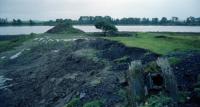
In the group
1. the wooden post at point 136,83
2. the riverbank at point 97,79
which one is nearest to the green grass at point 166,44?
the riverbank at point 97,79

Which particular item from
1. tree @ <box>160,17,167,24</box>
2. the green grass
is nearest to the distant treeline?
tree @ <box>160,17,167,24</box>

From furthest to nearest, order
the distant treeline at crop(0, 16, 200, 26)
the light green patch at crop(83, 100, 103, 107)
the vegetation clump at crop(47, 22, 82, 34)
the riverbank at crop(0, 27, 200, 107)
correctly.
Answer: the distant treeline at crop(0, 16, 200, 26), the vegetation clump at crop(47, 22, 82, 34), the light green patch at crop(83, 100, 103, 107), the riverbank at crop(0, 27, 200, 107)

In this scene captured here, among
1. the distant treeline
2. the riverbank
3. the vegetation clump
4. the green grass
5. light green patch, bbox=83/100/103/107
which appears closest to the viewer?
the riverbank

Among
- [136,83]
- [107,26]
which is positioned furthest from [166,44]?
[107,26]

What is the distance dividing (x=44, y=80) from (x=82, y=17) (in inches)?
4812

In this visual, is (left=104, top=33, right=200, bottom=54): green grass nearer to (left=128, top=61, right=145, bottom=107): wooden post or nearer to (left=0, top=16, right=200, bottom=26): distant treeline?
(left=128, top=61, right=145, bottom=107): wooden post

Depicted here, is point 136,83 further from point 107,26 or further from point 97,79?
point 107,26

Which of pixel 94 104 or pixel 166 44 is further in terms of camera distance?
pixel 166 44

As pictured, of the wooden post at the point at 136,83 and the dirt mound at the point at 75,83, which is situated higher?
the wooden post at the point at 136,83

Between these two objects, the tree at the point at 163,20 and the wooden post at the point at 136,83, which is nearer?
the wooden post at the point at 136,83

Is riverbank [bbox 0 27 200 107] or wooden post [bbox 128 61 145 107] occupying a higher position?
wooden post [bbox 128 61 145 107]

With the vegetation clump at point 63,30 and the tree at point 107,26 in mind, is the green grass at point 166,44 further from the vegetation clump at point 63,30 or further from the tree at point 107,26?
the vegetation clump at point 63,30

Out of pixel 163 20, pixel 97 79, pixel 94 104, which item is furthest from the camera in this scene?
pixel 163 20

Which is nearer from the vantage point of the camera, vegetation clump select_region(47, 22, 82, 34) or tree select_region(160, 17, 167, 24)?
vegetation clump select_region(47, 22, 82, 34)
